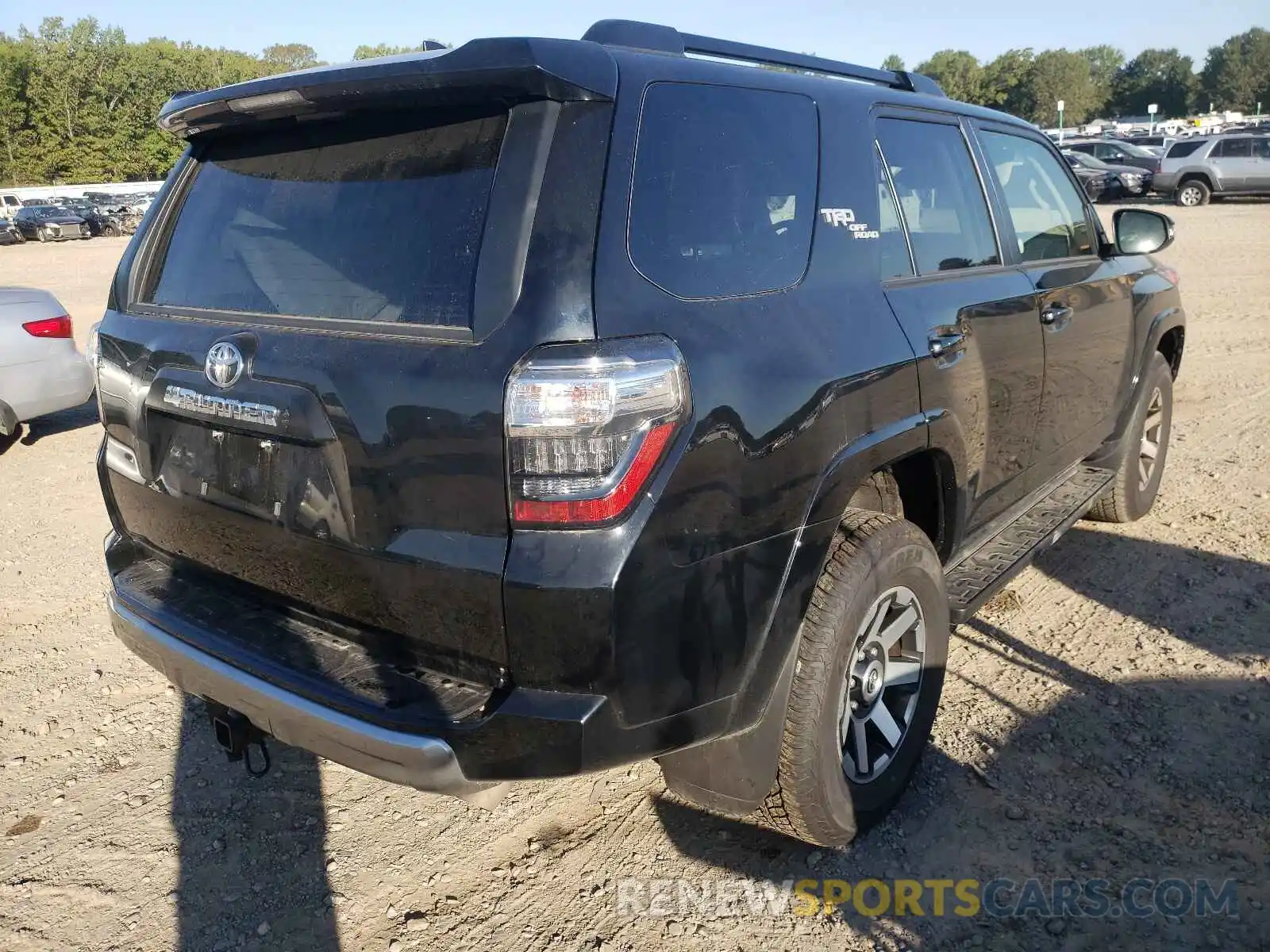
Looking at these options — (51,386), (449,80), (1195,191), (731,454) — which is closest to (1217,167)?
(1195,191)

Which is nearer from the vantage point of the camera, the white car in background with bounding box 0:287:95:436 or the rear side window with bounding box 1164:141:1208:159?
the white car in background with bounding box 0:287:95:436

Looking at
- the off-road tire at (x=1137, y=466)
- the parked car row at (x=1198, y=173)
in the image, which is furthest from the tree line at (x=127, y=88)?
the off-road tire at (x=1137, y=466)

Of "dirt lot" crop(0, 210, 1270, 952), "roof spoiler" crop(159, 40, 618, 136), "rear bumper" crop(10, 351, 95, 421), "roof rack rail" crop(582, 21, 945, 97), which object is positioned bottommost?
"dirt lot" crop(0, 210, 1270, 952)

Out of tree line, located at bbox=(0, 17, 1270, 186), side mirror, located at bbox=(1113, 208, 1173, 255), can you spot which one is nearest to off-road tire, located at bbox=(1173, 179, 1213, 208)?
side mirror, located at bbox=(1113, 208, 1173, 255)

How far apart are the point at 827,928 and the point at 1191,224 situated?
21.7 m

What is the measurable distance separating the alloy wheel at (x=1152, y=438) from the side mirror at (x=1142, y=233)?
2.96 ft

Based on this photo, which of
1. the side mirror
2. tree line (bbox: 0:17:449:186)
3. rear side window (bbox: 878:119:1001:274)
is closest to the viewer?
rear side window (bbox: 878:119:1001:274)

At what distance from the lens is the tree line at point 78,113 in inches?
2709

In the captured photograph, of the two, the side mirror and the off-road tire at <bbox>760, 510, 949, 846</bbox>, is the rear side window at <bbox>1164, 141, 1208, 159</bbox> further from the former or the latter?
the off-road tire at <bbox>760, 510, 949, 846</bbox>

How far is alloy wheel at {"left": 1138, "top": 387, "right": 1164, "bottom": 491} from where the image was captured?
16.6 feet

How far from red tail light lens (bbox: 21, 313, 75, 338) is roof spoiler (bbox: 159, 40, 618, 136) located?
A: 5600mm

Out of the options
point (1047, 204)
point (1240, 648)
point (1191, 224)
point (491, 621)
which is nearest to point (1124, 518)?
point (1240, 648)

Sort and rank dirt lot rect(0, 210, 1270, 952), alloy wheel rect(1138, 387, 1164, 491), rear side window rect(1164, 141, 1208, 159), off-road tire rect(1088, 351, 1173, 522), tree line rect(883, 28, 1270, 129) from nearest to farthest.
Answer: dirt lot rect(0, 210, 1270, 952), off-road tire rect(1088, 351, 1173, 522), alloy wheel rect(1138, 387, 1164, 491), rear side window rect(1164, 141, 1208, 159), tree line rect(883, 28, 1270, 129)

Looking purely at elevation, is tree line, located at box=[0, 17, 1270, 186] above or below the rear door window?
above
